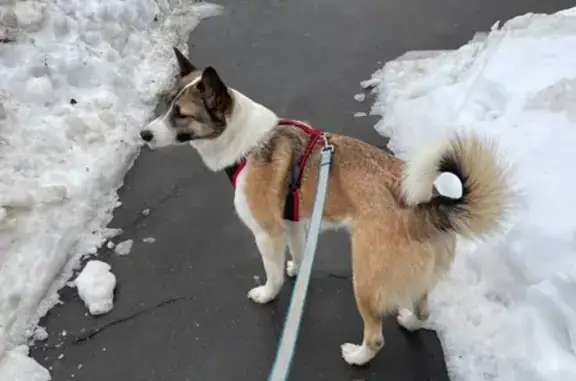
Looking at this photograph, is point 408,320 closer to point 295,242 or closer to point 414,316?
point 414,316

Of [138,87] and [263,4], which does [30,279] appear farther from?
[263,4]

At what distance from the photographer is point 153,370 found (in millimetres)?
3723

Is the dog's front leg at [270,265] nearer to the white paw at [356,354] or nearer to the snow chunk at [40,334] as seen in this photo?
the white paw at [356,354]

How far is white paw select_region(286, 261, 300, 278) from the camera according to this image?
414 centimetres

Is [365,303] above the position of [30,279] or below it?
above

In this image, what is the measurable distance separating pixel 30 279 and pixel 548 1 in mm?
5695

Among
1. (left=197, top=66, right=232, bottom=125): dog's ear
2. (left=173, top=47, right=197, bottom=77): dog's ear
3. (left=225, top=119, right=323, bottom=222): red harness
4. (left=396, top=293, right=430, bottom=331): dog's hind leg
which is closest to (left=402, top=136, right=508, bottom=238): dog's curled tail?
(left=225, top=119, right=323, bottom=222): red harness

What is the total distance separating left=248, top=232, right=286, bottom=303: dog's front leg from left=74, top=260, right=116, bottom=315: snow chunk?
2.96 ft

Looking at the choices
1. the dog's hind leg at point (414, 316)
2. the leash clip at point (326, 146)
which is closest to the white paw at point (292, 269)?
the dog's hind leg at point (414, 316)

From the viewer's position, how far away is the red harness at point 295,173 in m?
3.45

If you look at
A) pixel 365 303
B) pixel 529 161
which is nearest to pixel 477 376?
pixel 365 303

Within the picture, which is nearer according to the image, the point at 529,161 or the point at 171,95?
the point at 171,95

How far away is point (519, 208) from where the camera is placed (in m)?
3.75

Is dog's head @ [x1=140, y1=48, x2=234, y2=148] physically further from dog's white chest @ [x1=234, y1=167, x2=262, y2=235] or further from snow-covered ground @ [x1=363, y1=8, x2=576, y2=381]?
snow-covered ground @ [x1=363, y1=8, x2=576, y2=381]
